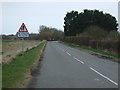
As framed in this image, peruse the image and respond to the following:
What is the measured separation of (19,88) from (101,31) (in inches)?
1952

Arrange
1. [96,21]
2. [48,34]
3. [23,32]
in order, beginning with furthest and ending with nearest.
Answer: [48,34] < [96,21] < [23,32]

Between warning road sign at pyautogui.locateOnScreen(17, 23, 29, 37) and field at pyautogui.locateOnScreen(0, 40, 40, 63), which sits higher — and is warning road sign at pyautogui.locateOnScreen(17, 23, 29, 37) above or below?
above

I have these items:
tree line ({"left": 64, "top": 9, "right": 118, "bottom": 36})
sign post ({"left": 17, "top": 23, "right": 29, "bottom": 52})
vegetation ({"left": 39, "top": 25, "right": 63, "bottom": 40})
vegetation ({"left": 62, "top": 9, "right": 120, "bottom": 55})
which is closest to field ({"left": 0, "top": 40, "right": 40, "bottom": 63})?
sign post ({"left": 17, "top": 23, "right": 29, "bottom": 52})

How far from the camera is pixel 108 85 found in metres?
9.70

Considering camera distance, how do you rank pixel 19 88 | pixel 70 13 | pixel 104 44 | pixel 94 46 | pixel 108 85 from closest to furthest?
pixel 19 88 < pixel 108 85 < pixel 104 44 < pixel 94 46 < pixel 70 13

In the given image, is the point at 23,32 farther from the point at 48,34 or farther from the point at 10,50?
the point at 48,34

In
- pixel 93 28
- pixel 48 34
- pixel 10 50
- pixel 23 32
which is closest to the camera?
pixel 23 32

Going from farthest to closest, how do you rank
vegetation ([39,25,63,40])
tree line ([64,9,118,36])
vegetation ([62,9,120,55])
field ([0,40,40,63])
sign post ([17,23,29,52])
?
vegetation ([39,25,63,40]) < tree line ([64,9,118,36]) < vegetation ([62,9,120,55]) < sign post ([17,23,29,52]) < field ([0,40,40,63])

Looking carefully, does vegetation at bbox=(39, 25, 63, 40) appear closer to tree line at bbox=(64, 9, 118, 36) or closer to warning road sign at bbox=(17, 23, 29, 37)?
tree line at bbox=(64, 9, 118, 36)

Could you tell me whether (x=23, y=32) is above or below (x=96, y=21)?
below

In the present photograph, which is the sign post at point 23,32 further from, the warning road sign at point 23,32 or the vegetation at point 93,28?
the vegetation at point 93,28

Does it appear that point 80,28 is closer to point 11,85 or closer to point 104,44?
point 104,44

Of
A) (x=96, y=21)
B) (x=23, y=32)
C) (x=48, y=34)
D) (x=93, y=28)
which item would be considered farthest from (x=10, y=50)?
(x=48, y=34)

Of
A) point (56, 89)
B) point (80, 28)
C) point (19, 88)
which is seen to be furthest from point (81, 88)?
point (80, 28)
